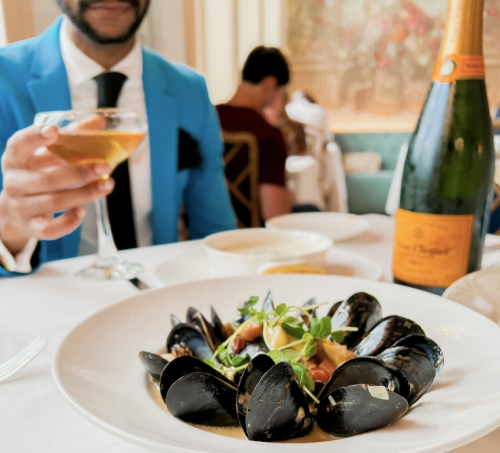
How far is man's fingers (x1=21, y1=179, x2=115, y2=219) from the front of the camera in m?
0.83

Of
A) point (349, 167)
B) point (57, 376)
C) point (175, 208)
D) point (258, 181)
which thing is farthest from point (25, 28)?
point (349, 167)

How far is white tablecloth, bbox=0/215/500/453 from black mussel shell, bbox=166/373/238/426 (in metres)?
0.06

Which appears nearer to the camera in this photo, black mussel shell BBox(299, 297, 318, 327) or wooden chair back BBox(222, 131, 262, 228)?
black mussel shell BBox(299, 297, 318, 327)

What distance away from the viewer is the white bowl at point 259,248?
70 cm

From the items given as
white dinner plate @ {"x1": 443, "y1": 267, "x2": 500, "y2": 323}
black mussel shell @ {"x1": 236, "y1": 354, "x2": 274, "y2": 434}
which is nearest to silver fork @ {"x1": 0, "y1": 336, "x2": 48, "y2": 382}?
black mussel shell @ {"x1": 236, "y1": 354, "x2": 274, "y2": 434}

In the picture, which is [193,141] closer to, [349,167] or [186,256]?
[186,256]

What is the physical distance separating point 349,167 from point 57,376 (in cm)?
497

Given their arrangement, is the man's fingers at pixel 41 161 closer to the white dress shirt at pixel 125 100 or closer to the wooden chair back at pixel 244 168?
the white dress shirt at pixel 125 100

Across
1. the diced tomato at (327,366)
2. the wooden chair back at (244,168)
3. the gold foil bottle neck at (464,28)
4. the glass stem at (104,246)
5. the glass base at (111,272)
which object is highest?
the gold foil bottle neck at (464,28)

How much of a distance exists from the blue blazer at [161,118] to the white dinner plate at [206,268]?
0.45 m

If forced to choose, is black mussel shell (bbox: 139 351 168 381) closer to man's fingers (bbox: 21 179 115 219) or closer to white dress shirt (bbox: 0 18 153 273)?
man's fingers (bbox: 21 179 115 219)

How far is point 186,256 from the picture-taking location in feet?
2.86

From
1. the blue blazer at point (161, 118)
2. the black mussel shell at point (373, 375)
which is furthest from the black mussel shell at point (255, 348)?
the blue blazer at point (161, 118)

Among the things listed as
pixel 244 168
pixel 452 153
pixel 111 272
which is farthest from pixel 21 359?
pixel 244 168
